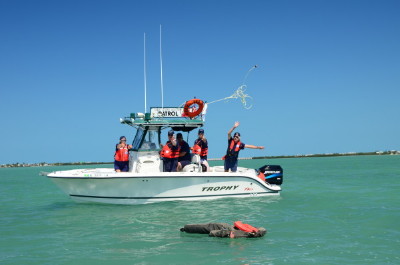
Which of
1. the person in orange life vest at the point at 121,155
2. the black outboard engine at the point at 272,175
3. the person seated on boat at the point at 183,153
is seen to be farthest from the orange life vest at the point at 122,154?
the black outboard engine at the point at 272,175

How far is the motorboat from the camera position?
11922mm

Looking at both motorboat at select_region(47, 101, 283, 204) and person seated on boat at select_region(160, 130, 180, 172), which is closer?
motorboat at select_region(47, 101, 283, 204)

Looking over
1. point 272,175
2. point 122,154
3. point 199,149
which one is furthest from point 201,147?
point 272,175

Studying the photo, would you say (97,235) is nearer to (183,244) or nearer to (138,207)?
(183,244)

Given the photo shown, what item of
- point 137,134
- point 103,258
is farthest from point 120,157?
point 103,258

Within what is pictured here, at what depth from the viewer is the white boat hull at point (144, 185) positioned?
11.8 m

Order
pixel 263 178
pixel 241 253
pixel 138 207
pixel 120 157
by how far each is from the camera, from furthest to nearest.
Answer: pixel 263 178
pixel 120 157
pixel 138 207
pixel 241 253

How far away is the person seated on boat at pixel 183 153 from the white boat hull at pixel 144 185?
70 centimetres

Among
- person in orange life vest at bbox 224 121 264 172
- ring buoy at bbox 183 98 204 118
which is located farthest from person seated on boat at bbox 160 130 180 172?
person in orange life vest at bbox 224 121 264 172

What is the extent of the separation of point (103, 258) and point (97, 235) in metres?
1.82

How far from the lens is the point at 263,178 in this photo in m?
13.5

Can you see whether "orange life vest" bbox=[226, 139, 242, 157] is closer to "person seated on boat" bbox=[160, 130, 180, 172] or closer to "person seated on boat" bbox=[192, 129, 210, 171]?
"person seated on boat" bbox=[192, 129, 210, 171]

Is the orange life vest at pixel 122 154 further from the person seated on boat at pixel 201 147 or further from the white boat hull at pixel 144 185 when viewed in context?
the person seated on boat at pixel 201 147

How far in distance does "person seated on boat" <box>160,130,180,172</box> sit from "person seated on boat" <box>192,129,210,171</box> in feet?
2.12
